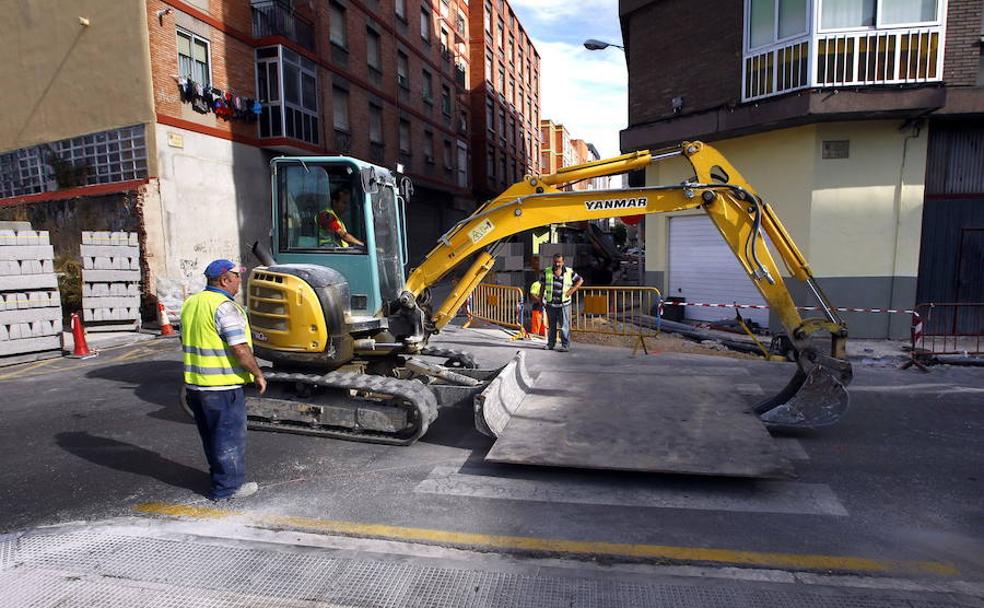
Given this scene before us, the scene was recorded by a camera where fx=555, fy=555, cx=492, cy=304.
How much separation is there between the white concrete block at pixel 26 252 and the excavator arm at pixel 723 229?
25.5ft

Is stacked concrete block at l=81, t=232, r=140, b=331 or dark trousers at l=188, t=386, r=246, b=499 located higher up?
stacked concrete block at l=81, t=232, r=140, b=331

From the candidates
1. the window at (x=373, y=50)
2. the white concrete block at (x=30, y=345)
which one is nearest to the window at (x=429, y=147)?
the window at (x=373, y=50)

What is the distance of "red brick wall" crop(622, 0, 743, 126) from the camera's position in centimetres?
1219

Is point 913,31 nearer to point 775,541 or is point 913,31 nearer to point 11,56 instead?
point 775,541

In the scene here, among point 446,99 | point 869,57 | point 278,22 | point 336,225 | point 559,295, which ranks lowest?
point 559,295

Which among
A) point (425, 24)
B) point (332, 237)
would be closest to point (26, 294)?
point (332, 237)

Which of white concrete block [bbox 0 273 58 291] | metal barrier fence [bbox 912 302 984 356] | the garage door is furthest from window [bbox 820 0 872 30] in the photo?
white concrete block [bbox 0 273 58 291]

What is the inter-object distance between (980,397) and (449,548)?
722 centimetres

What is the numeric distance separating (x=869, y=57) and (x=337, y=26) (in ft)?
59.2

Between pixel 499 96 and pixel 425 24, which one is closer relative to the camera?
pixel 425 24

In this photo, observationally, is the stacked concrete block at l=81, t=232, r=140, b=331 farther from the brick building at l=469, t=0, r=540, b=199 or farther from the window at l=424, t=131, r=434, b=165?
the brick building at l=469, t=0, r=540, b=199

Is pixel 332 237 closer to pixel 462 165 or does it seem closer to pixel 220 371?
pixel 220 371

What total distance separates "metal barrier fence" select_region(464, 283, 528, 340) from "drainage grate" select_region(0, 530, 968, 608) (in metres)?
8.56

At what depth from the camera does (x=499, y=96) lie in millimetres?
39750
